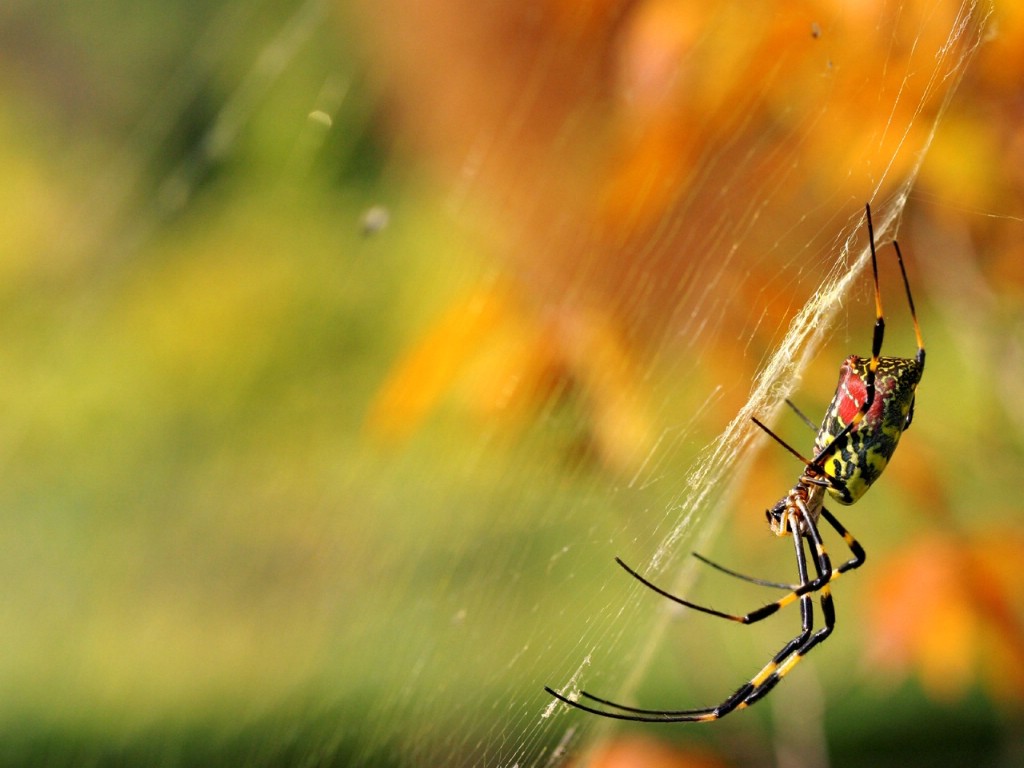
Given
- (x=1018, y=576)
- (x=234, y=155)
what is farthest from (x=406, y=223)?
(x=1018, y=576)

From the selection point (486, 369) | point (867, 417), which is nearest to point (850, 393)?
point (867, 417)

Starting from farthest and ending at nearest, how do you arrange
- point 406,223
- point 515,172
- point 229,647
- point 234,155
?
1. point 234,155
2. point 229,647
3. point 406,223
4. point 515,172

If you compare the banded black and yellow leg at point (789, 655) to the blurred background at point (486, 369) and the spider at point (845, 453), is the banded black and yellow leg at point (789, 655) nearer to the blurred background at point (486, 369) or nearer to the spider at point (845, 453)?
the spider at point (845, 453)

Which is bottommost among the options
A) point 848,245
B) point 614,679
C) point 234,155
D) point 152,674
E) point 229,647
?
point 152,674

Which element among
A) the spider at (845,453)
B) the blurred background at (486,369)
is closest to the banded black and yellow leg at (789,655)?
the spider at (845,453)

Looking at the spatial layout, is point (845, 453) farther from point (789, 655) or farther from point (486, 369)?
point (486, 369)

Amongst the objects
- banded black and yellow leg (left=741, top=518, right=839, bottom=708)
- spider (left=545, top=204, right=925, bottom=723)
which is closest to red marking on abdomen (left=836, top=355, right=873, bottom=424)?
spider (left=545, top=204, right=925, bottom=723)

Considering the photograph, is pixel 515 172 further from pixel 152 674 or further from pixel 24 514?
pixel 24 514
